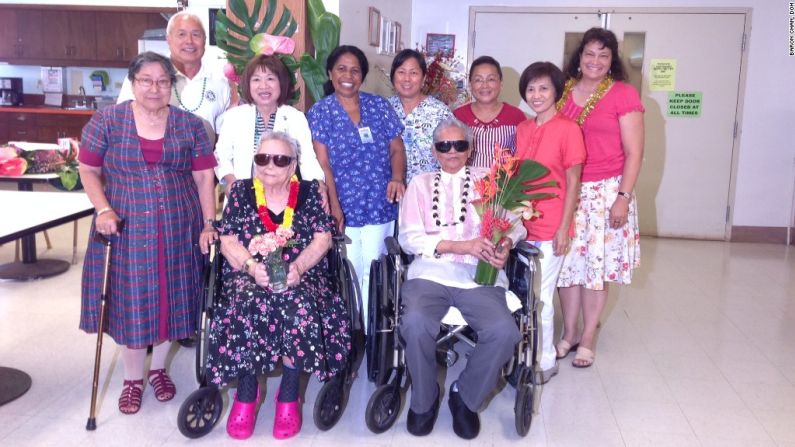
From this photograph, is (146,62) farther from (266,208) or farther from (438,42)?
(438,42)

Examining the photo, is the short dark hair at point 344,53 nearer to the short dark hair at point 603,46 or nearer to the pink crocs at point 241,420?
the short dark hair at point 603,46

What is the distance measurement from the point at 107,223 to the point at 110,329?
1.48 ft

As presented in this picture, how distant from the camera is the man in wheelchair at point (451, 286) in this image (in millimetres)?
2484

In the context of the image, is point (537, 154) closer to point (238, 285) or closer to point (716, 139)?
point (238, 285)

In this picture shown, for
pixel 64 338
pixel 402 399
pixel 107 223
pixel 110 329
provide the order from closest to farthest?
1. pixel 107 223
2. pixel 110 329
3. pixel 402 399
4. pixel 64 338

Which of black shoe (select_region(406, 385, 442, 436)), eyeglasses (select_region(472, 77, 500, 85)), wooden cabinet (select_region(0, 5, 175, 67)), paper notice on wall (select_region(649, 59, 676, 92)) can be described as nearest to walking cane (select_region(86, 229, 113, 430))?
black shoe (select_region(406, 385, 442, 436))

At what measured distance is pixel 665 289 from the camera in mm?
4680

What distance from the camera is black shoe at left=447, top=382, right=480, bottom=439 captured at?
254 centimetres

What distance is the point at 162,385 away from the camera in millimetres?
2814

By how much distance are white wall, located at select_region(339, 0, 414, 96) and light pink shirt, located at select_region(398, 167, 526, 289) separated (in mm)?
1373

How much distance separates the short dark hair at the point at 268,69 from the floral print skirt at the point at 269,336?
33.8 inches

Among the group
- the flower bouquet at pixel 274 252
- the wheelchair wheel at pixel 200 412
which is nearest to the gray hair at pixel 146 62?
the flower bouquet at pixel 274 252

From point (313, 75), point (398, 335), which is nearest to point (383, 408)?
point (398, 335)

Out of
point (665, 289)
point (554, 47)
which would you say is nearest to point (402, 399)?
point (665, 289)
